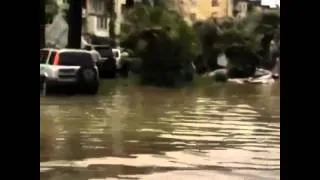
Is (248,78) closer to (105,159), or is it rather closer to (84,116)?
(105,159)

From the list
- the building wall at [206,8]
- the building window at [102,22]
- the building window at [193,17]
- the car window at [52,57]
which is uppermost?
the building wall at [206,8]

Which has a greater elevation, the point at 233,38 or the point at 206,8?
the point at 206,8

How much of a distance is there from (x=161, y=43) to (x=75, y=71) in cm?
51

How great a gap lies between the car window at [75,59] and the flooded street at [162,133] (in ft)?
0.61

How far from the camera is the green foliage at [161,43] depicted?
8.89ft

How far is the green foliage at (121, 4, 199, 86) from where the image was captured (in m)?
2.71

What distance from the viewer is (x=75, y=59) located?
285cm

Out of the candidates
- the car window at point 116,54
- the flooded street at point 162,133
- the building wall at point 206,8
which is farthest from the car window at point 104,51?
the building wall at point 206,8

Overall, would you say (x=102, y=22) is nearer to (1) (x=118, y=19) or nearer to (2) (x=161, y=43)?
(1) (x=118, y=19)

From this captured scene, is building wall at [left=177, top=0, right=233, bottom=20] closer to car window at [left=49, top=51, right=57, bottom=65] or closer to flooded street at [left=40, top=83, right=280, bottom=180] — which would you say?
flooded street at [left=40, top=83, right=280, bottom=180]

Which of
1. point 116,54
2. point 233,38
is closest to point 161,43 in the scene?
point 116,54

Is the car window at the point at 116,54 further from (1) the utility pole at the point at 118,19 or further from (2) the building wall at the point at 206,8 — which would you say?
(2) the building wall at the point at 206,8

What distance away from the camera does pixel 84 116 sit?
3.17 metres

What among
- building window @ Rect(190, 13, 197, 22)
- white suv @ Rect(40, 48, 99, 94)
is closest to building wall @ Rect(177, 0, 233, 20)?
building window @ Rect(190, 13, 197, 22)
